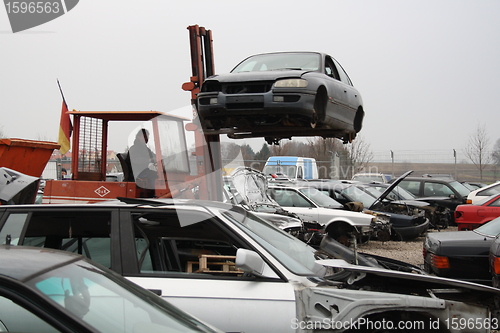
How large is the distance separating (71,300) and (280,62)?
22.5ft

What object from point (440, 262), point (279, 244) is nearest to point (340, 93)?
point (440, 262)

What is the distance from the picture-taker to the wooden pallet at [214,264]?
423cm

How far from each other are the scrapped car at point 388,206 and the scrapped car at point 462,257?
5.46 metres

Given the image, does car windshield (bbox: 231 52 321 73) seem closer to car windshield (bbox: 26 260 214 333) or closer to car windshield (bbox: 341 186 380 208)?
car windshield (bbox: 26 260 214 333)

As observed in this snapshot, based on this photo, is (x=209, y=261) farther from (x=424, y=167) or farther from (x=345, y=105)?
(x=424, y=167)

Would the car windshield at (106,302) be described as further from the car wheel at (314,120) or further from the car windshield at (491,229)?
the car windshield at (491,229)

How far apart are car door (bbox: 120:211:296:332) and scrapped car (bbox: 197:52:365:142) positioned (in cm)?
342

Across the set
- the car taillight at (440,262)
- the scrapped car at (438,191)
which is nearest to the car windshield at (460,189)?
the scrapped car at (438,191)

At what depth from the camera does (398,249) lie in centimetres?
1248

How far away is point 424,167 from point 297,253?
2624cm

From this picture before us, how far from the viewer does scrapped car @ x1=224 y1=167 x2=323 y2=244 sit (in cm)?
1088

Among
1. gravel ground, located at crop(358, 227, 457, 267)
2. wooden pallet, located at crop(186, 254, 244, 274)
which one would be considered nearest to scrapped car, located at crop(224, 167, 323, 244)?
gravel ground, located at crop(358, 227, 457, 267)

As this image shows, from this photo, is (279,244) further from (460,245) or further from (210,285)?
(460,245)

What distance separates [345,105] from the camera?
8.82 m
